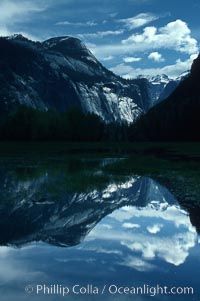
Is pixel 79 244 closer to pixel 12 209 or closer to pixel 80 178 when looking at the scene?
pixel 12 209

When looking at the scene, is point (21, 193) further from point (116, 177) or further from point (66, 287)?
point (66, 287)

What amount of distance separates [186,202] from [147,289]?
16452 millimetres

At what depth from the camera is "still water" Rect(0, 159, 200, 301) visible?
42.7ft

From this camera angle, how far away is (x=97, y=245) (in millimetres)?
18625

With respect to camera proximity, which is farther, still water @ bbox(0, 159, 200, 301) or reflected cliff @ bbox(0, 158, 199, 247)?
reflected cliff @ bbox(0, 158, 199, 247)

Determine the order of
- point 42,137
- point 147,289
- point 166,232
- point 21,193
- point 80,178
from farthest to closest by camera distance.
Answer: point 42,137
point 80,178
point 21,193
point 166,232
point 147,289

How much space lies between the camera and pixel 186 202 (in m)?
28.7

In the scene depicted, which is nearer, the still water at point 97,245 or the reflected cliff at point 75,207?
the still water at point 97,245

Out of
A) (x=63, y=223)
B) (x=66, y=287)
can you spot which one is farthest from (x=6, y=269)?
(x=63, y=223)

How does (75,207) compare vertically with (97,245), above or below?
below

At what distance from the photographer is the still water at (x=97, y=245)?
1302 cm

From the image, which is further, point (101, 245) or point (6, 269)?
point (101, 245)

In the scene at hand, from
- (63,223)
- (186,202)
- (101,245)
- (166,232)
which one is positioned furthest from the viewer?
(186,202)

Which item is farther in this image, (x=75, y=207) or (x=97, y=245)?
(x=75, y=207)
